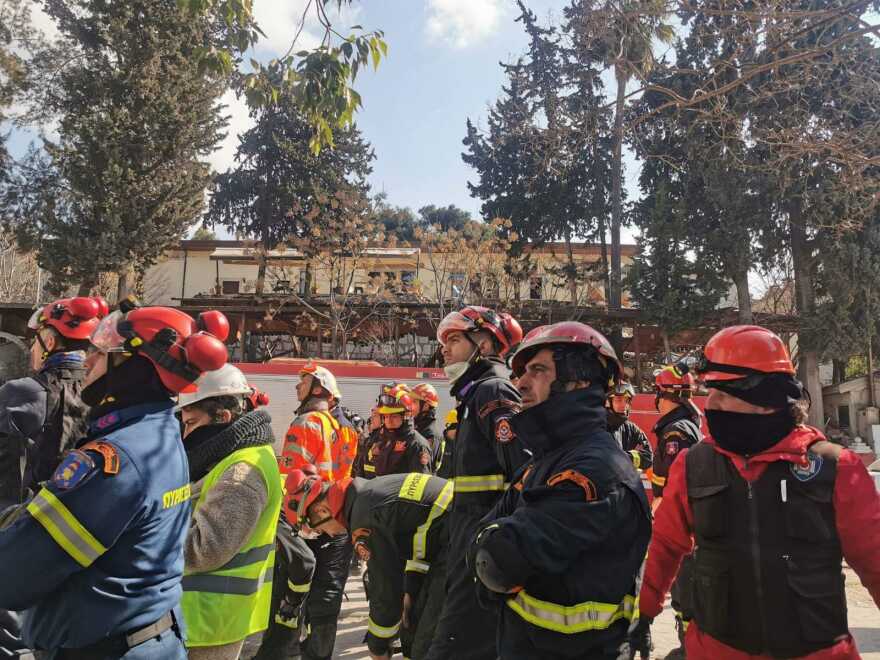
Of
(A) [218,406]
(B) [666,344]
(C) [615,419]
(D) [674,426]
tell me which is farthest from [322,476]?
(B) [666,344]

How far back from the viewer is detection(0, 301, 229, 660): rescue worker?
6.06 ft

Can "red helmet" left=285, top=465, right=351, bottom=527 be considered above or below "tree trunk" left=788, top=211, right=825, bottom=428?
below

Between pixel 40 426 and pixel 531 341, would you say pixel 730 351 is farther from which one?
pixel 40 426

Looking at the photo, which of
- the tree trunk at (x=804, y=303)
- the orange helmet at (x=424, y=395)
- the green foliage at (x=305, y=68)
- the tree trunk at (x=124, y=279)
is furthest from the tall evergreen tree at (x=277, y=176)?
the green foliage at (x=305, y=68)

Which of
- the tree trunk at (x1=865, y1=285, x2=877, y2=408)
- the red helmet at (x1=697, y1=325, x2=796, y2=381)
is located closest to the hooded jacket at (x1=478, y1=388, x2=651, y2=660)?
the red helmet at (x1=697, y1=325, x2=796, y2=381)

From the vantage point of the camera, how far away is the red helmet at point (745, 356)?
2.68m

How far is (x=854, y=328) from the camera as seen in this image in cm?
2188

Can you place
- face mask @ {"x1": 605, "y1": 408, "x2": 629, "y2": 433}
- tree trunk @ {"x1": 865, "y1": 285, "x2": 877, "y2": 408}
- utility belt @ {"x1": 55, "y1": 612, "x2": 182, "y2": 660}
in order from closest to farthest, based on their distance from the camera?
utility belt @ {"x1": 55, "y1": 612, "x2": 182, "y2": 660} → face mask @ {"x1": 605, "y1": 408, "x2": 629, "y2": 433} → tree trunk @ {"x1": 865, "y1": 285, "x2": 877, "y2": 408}

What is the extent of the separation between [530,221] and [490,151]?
142 inches

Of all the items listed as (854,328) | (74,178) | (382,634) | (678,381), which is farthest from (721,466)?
(74,178)

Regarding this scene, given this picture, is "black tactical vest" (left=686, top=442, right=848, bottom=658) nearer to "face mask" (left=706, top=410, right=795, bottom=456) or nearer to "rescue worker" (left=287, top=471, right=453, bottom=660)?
"face mask" (left=706, top=410, right=795, bottom=456)

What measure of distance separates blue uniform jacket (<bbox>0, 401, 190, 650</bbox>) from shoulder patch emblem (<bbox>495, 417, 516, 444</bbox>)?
1.60 meters

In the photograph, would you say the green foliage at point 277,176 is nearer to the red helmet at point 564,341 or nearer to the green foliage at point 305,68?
the green foliage at point 305,68

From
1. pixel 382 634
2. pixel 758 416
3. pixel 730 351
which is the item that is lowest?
pixel 382 634
